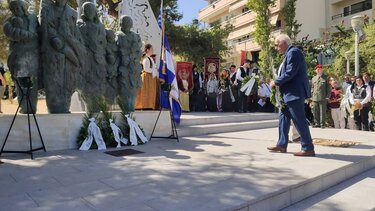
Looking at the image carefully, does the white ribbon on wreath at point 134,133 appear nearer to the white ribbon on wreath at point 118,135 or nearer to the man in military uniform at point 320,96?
the white ribbon on wreath at point 118,135

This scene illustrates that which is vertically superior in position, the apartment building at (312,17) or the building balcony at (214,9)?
the building balcony at (214,9)

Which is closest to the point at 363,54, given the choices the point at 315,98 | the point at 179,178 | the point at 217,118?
the point at 315,98

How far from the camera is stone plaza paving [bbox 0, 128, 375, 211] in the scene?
11.2ft

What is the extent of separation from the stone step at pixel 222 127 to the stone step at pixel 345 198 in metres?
4.04

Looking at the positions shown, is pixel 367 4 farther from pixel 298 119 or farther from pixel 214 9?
pixel 298 119

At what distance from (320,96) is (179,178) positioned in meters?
7.54

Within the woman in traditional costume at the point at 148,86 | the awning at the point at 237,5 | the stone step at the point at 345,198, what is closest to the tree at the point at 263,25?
the awning at the point at 237,5

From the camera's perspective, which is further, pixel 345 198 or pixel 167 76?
pixel 167 76

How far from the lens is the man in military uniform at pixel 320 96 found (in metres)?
10.4

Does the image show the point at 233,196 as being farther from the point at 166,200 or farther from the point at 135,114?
the point at 135,114

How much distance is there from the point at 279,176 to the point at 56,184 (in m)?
2.66

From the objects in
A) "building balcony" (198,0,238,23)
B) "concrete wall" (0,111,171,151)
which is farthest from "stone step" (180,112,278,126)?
"building balcony" (198,0,238,23)

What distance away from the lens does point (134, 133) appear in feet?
22.7

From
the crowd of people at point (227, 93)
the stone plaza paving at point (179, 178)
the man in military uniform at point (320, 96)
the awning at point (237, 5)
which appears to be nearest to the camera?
the stone plaza paving at point (179, 178)
